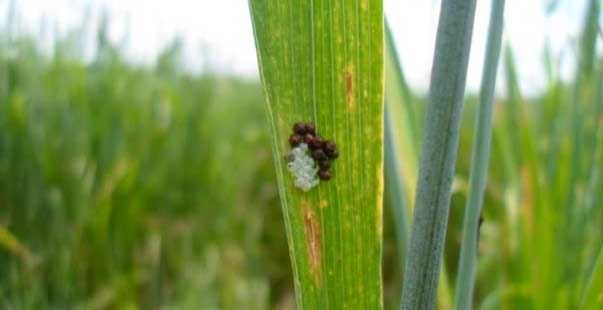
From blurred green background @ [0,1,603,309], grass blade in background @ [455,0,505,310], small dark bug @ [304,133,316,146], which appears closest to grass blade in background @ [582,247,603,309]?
grass blade in background @ [455,0,505,310]

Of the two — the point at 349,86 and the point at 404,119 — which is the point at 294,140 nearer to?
the point at 349,86

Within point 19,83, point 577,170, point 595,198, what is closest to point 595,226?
point 595,198

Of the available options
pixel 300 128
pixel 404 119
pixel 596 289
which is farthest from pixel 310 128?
pixel 404 119

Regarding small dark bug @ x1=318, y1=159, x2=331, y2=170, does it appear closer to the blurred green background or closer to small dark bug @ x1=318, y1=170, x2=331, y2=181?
small dark bug @ x1=318, y1=170, x2=331, y2=181

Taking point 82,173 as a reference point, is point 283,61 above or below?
above

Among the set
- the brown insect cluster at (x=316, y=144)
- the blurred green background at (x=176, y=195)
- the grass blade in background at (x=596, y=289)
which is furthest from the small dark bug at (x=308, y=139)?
the blurred green background at (x=176, y=195)

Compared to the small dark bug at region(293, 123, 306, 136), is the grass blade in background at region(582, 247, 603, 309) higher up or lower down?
lower down

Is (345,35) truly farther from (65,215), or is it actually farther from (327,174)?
(65,215)

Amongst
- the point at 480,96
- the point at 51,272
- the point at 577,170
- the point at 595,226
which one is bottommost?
the point at 51,272
